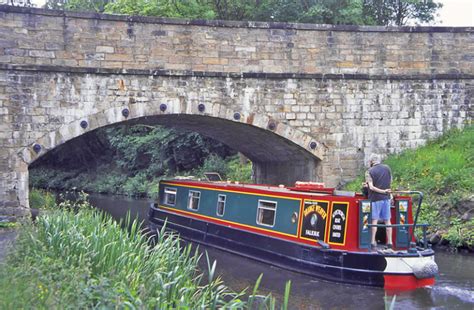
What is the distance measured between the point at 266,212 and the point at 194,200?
266 centimetres

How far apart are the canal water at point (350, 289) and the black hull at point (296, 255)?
0.11 metres

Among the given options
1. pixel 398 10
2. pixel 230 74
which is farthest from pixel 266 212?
pixel 398 10

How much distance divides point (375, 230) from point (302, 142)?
4543mm

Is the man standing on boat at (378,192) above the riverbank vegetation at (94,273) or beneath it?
above

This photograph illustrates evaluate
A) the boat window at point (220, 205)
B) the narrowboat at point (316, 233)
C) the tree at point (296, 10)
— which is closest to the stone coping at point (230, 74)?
the narrowboat at point (316, 233)

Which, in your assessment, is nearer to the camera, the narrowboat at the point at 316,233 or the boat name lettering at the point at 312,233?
the narrowboat at the point at 316,233

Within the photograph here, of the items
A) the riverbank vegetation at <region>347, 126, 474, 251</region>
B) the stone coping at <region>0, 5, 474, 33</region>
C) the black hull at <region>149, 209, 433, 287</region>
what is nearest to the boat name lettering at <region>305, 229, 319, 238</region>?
the black hull at <region>149, 209, 433, 287</region>

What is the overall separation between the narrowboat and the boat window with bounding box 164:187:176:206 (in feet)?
5.69

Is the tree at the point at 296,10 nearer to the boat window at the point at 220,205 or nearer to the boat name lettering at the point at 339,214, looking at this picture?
the boat window at the point at 220,205

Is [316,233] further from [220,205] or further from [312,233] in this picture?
[220,205]

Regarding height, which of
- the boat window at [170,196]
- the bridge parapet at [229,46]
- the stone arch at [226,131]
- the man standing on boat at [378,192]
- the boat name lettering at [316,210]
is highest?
the bridge parapet at [229,46]

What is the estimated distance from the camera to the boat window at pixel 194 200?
39.1ft

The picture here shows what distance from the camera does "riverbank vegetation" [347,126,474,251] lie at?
10.1 m

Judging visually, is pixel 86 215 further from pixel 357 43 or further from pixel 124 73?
pixel 357 43
